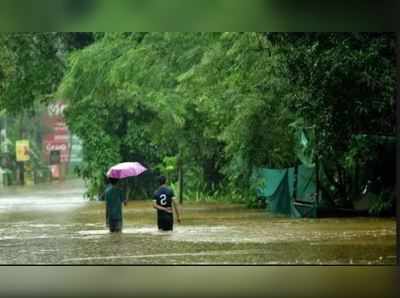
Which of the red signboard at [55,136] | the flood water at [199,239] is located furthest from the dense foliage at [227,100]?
the red signboard at [55,136]

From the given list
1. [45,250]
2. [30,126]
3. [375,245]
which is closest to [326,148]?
[375,245]

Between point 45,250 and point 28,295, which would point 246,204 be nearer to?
point 45,250

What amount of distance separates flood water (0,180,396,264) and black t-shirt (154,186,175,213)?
662 mm

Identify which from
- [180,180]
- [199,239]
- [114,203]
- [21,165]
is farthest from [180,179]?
[114,203]

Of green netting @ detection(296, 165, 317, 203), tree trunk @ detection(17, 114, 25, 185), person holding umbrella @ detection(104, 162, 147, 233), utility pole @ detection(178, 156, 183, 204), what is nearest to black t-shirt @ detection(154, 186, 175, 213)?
person holding umbrella @ detection(104, 162, 147, 233)

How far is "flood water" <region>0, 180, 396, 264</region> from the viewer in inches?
604

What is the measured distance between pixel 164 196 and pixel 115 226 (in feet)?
5.47

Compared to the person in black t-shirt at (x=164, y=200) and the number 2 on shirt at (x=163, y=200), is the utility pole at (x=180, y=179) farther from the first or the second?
the number 2 on shirt at (x=163, y=200)

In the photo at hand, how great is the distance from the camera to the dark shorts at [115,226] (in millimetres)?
18022

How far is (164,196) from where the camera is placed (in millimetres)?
16984

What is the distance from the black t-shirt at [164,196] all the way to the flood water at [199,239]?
66 centimetres

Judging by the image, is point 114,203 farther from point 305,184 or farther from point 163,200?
point 305,184
